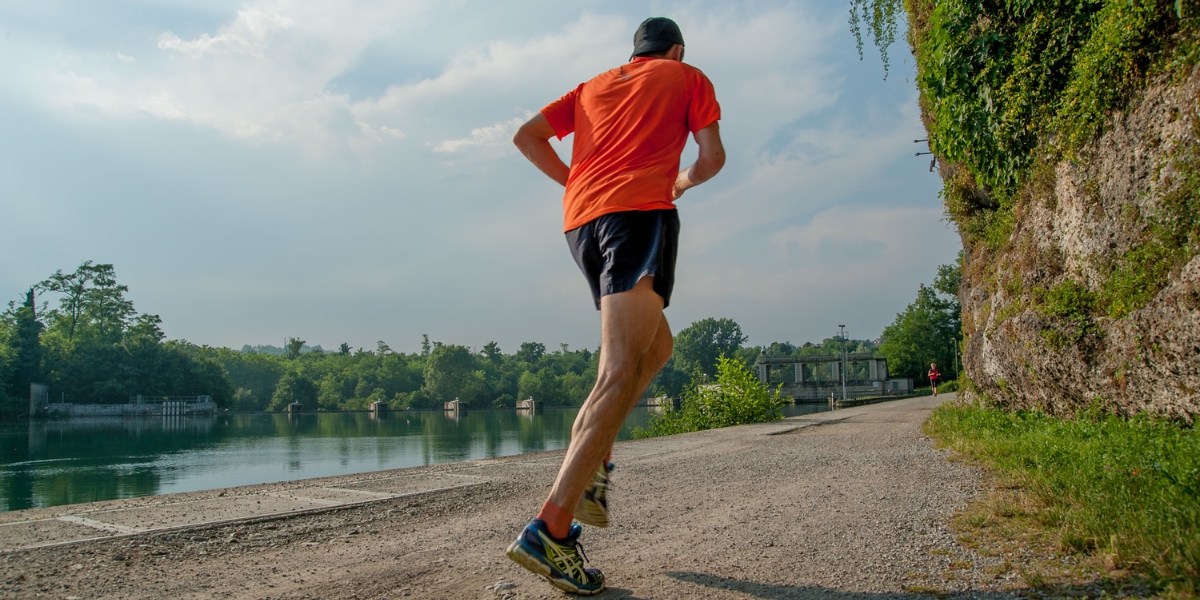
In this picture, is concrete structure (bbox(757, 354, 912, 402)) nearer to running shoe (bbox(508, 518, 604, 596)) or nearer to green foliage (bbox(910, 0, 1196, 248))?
green foliage (bbox(910, 0, 1196, 248))

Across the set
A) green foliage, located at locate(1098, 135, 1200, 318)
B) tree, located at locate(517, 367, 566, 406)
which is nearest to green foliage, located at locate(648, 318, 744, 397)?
tree, located at locate(517, 367, 566, 406)

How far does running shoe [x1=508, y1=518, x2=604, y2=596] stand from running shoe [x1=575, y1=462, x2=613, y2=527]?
188mm

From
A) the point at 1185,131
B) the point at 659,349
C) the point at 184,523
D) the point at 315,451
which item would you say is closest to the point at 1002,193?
the point at 1185,131

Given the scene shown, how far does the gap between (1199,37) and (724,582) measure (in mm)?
3890

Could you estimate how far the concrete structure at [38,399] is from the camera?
6034 cm

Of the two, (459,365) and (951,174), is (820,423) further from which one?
(459,365)

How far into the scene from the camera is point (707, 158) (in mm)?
2338

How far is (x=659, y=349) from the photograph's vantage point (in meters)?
2.23

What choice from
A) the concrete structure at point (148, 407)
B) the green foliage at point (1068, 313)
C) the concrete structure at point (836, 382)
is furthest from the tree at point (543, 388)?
the green foliage at point (1068, 313)

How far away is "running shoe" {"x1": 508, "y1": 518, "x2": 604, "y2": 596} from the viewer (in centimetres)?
184

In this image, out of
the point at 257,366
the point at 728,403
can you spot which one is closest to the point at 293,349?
the point at 257,366

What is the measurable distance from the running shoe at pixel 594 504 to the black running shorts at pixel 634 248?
543 mm

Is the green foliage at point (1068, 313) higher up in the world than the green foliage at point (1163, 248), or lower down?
lower down

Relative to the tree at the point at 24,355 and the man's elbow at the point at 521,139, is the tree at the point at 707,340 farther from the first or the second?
the man's elbow at the point at 521,139
